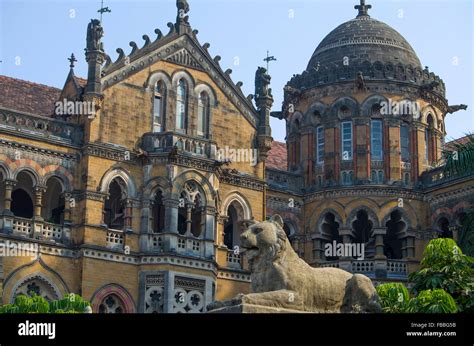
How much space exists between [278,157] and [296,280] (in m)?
32.7

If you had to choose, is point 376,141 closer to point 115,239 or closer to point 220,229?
point 220,229

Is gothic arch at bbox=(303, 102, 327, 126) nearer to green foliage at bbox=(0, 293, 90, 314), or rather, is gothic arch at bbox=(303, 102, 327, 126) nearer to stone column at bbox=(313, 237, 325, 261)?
stone column at bbox=(313, 237, 325, 261)

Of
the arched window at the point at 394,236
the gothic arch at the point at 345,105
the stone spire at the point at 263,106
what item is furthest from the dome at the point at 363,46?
the arched window at the point at 394,236

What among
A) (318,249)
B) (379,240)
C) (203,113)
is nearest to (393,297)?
(203,113)

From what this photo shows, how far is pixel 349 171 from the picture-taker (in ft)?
140

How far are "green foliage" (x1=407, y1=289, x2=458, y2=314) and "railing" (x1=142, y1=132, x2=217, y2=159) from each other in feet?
59.5

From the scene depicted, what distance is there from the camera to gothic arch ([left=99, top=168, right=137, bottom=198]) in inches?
1430

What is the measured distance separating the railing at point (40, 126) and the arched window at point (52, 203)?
71.3 inches

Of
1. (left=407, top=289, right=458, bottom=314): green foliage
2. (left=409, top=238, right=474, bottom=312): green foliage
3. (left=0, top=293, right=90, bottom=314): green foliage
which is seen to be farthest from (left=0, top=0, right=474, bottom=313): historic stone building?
(left=407, top=289, right=458, bottom=314): green foliage

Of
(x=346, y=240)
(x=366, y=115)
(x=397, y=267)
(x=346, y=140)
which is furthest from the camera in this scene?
(x=346, y=140)

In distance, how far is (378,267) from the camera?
40.9m

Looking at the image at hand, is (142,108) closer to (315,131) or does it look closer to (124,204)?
(124,204)
